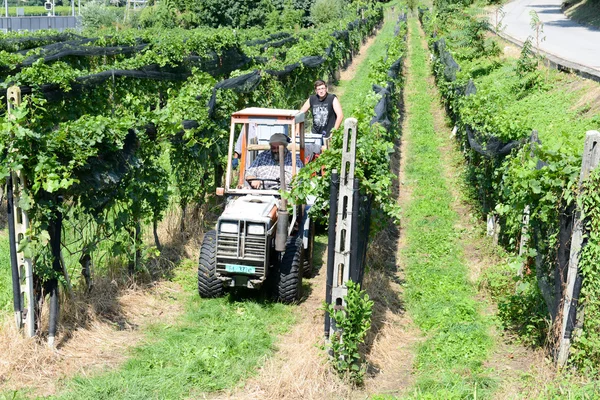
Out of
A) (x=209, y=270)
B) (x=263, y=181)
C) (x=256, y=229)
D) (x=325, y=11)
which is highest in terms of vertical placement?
(x=325, y=11)

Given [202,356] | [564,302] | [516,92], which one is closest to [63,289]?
[202,356]

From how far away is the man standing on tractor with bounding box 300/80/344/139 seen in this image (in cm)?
1061

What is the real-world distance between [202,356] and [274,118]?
10.8 ft

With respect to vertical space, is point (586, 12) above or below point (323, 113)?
above

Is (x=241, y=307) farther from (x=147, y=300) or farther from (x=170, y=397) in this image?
(x=170, y=397)

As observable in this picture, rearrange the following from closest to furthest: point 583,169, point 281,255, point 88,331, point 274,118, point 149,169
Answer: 1. point 583,169
2. point 88,331
3. point 281,255
4. point 149,169
5. point 274,118

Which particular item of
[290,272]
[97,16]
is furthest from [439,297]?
[97,16]

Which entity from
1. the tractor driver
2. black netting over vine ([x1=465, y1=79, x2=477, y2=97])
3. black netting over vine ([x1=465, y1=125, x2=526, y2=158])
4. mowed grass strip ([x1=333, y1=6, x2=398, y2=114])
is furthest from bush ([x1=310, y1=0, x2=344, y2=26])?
the tractor driver

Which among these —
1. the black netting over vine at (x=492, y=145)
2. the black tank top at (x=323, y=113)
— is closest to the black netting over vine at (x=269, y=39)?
the black tank top at (x=323, y=113)

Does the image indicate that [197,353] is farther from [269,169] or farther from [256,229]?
[269,169]

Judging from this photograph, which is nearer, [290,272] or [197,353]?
[197,353]

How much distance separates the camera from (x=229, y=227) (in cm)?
707

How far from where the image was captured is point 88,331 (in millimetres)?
6547

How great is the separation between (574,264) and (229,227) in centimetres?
324
